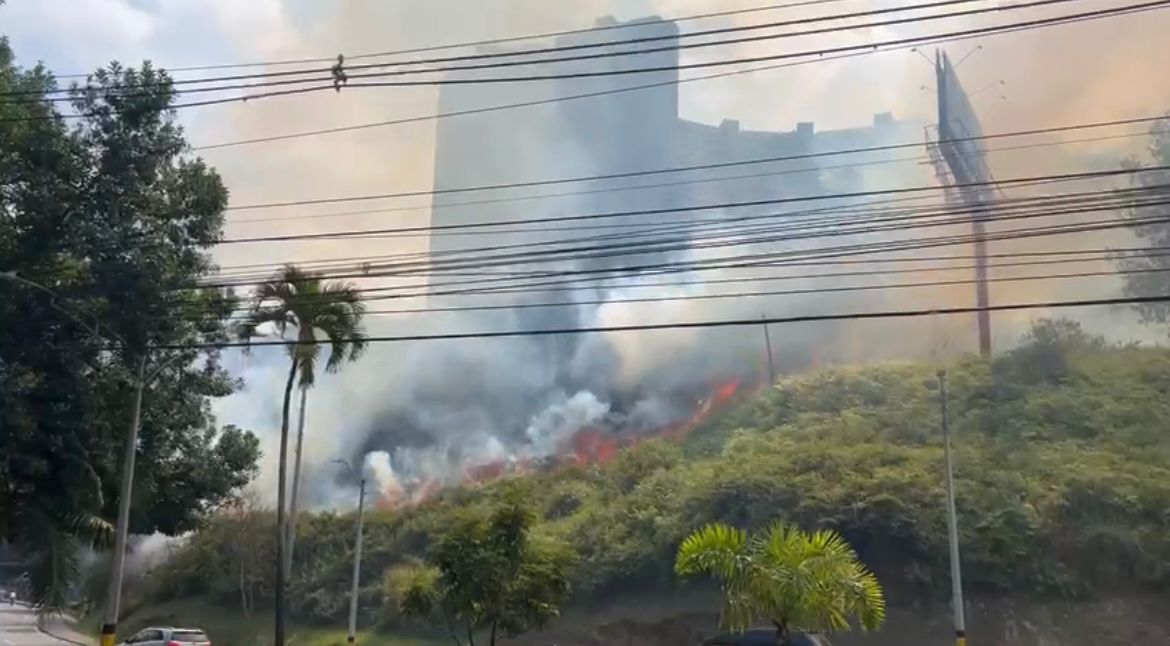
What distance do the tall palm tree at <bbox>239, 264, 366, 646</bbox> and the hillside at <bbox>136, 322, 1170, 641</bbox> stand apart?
262 inches

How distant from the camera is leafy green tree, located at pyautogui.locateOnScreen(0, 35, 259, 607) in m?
20.8

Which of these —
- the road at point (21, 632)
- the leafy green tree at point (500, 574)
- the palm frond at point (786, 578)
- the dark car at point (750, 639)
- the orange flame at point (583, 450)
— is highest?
the orange flame at point (583, 450)

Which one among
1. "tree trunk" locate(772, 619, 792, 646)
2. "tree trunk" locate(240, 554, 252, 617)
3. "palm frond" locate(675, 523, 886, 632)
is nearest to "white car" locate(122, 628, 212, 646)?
"tree trunk" locate(240, 554, 252, 617)

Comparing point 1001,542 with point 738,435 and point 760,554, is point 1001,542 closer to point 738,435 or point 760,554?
point 738,435

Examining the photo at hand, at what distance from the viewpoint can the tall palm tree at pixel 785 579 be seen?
36.8 ft

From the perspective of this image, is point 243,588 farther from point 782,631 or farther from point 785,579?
point 785,579

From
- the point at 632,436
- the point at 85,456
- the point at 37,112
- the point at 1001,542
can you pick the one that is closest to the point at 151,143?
the point at 37,112

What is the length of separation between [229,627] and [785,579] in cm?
4539

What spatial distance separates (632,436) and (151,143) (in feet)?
170

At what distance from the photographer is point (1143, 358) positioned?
55750mm

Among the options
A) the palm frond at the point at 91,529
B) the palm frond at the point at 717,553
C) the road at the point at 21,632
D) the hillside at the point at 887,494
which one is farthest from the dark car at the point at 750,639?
the road at the point at 21,632

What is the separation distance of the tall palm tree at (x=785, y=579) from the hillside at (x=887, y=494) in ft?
57.1

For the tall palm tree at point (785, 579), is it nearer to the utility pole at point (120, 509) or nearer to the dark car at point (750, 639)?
the dark car at point (750, 639)

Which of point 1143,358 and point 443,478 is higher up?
point 1143,358
